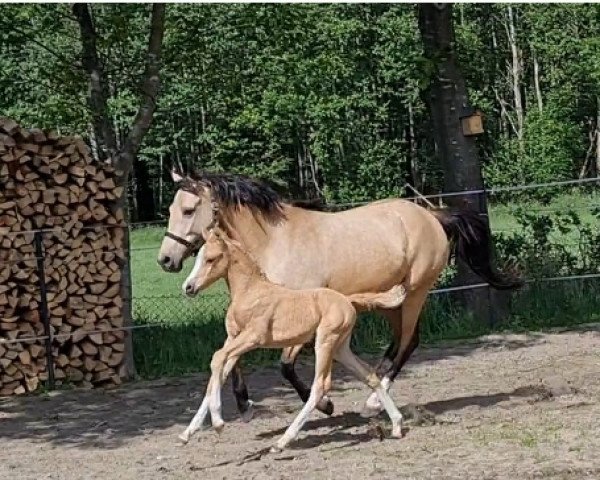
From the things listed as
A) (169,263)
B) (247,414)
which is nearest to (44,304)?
(169,263)

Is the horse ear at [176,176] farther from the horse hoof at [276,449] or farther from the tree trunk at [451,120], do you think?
the tree trunk at [451,120]

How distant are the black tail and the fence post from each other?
3.49 metres

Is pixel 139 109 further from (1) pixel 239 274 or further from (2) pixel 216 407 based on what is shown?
(2) pixel 216 407

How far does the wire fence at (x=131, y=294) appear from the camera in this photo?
359 inches

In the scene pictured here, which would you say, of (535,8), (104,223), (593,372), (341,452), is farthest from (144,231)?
(535,8)

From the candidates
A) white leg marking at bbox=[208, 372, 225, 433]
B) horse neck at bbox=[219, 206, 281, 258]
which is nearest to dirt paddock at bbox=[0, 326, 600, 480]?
Result: white leg marking at bbox=[208, 372, 225, 433]

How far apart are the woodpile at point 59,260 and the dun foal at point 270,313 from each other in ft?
11.3

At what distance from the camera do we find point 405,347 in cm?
748

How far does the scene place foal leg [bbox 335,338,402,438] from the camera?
20.9ft

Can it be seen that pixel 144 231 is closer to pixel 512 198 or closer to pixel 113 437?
pixel 512 198

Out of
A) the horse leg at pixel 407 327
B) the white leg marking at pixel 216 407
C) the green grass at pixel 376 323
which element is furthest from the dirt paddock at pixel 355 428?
the green grass at pixel 376 323

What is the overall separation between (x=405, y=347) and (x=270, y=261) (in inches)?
51.8

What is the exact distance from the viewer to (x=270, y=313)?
6.04m

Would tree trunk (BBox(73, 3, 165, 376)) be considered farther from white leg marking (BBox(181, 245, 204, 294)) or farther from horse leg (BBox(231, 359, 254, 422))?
white leg marking (BBox(181, 245, 204, 294))
